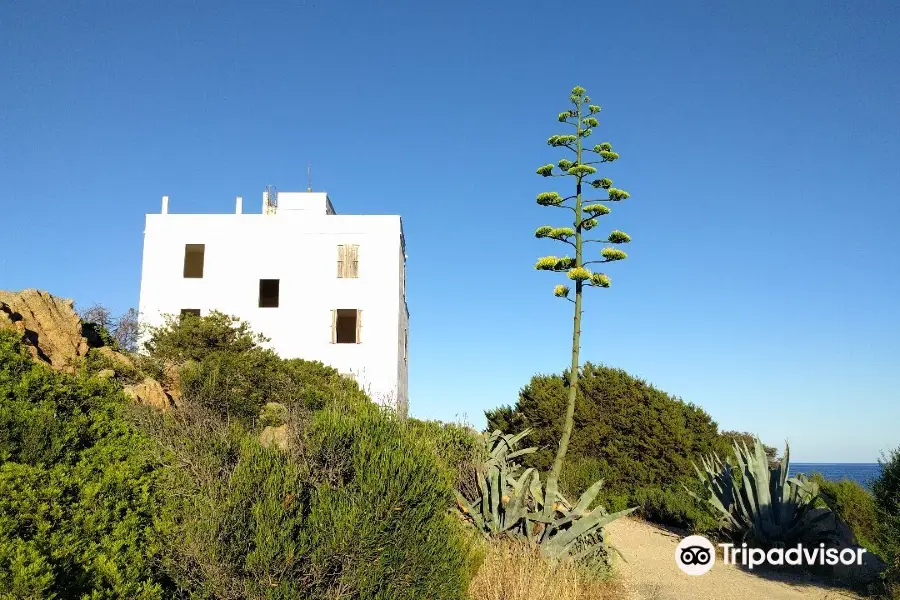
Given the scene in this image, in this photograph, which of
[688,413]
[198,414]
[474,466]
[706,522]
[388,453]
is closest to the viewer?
[388,453]

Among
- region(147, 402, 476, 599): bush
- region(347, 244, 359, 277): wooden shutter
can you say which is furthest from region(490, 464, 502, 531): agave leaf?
region(347, 244, 359, 277): wooden shutter

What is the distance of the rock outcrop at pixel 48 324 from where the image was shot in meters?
11.0

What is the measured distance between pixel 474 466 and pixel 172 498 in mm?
4660

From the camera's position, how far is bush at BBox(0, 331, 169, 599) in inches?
156

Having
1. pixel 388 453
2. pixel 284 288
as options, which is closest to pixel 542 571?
Answer: pixel 388 453

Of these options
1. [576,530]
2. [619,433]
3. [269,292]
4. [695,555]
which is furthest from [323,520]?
[269,292]

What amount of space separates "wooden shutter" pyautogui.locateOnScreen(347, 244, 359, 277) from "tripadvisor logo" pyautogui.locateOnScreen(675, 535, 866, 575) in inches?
597

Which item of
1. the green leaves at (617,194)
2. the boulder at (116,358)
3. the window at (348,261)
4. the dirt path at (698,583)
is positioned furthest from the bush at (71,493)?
the window at (348,261)

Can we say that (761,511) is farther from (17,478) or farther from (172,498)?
(17,478)

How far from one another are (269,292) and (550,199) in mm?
15759

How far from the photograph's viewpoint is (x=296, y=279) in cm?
2212

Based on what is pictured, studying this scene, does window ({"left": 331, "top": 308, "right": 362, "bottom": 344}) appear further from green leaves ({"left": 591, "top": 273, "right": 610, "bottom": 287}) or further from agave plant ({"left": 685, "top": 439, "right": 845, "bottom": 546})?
agave plant ({"left": 685, "top": 439, "right": 845, "bottom": 546})

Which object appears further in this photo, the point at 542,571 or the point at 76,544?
the point at 542,571

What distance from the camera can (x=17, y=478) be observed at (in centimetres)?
440
